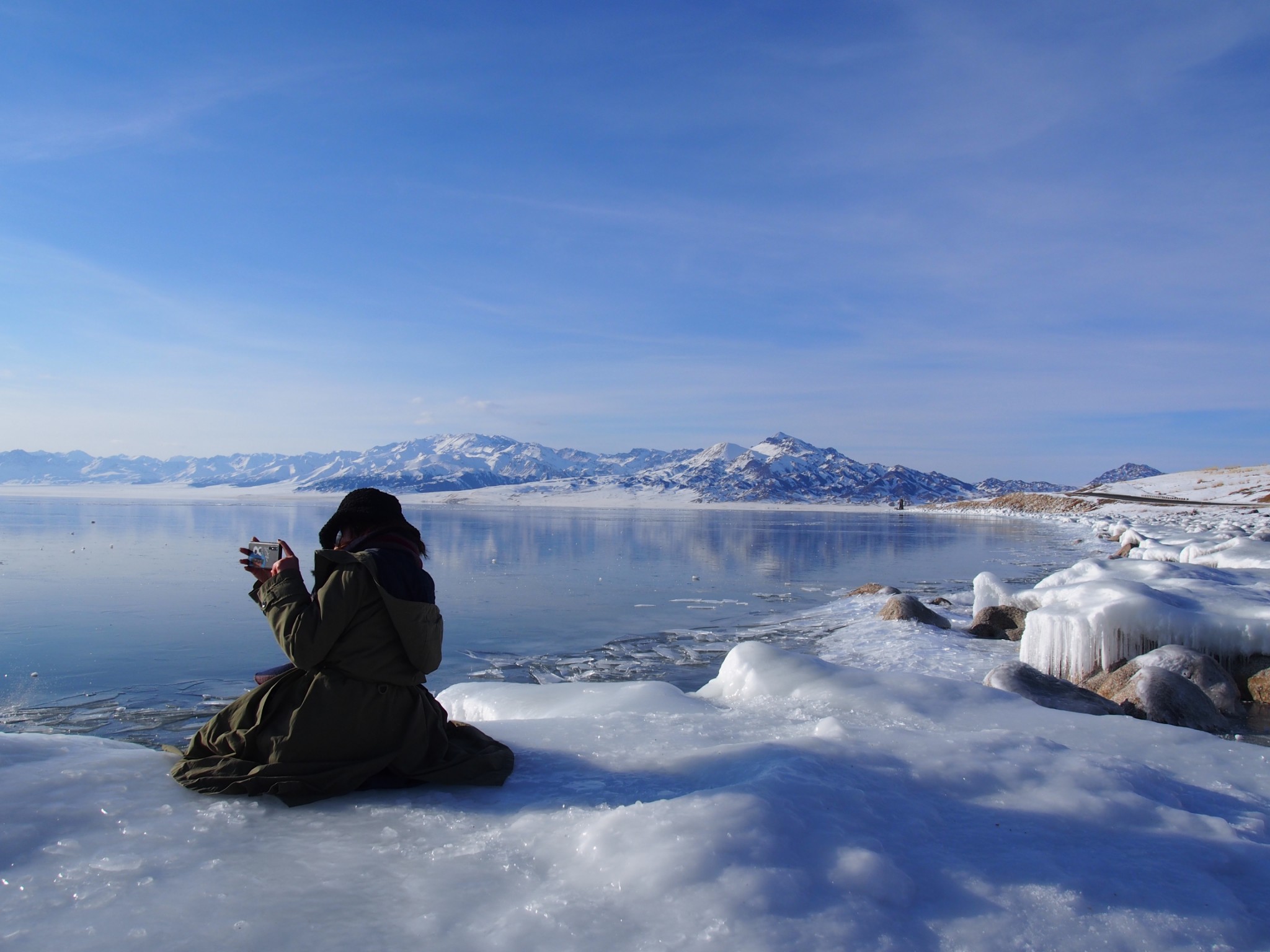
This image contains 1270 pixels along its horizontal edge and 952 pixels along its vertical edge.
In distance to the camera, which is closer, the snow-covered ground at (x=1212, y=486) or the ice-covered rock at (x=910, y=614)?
the ice-covered rock at (x=910, y=614)

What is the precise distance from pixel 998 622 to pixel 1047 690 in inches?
287

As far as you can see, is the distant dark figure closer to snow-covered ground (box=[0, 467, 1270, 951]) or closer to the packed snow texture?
snow-covered ground (box=[0, 467, 1270, 951])

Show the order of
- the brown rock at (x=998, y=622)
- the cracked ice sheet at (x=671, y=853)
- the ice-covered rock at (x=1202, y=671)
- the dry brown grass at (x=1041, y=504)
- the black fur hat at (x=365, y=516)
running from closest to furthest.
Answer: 1. the cracked ice sheet at (x=671, y=853)
2. the black fur hat at (x=365, y=516)
3. the ice-covered rock at (x=1202, y=671)
4. the brown rock at (x=998, y=622)
5. the dry brown grass at (x=1041, y=504)

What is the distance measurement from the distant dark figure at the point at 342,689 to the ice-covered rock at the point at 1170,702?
7686 mm

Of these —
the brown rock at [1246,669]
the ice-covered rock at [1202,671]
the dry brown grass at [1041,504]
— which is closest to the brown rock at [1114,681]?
the ice-covered rock at [1202,671]

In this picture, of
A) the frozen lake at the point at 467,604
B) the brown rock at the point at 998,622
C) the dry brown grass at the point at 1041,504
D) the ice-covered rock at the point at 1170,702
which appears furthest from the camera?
→ the dry brown grass at the point at 1041,504

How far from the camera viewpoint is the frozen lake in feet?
36.7

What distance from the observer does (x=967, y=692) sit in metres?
7.04

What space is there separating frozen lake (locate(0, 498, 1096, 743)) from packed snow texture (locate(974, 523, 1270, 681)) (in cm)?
450

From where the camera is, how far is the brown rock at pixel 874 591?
20.3 meters

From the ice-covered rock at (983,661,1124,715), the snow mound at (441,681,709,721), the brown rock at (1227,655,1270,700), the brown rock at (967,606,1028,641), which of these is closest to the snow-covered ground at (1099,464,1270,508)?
the brown rock at (967,606,1028,641)

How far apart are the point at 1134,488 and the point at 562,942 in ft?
384

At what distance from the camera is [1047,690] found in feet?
28.6

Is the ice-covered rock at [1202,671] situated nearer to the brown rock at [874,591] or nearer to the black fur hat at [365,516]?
the black fur hat at [365,516]
